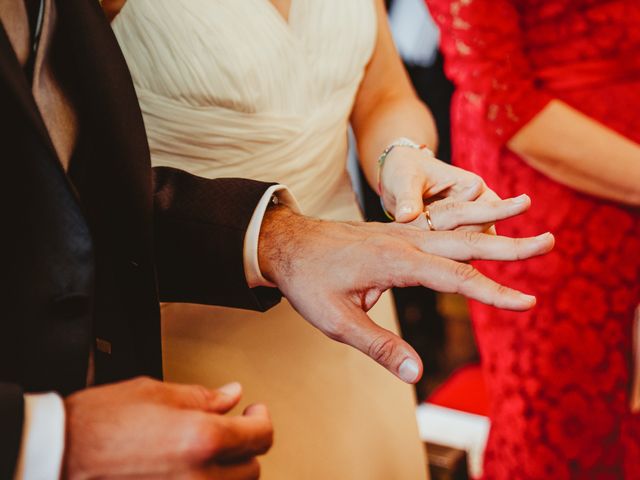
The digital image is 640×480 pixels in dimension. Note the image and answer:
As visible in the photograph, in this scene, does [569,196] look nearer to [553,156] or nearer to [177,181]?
[553,156]

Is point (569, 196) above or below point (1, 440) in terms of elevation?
below

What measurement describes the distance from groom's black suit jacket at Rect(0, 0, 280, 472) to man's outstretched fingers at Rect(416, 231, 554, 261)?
164 millimetres

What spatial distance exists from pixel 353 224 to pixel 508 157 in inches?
17.7

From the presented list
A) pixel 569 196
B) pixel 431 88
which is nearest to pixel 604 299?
pixel 569 196

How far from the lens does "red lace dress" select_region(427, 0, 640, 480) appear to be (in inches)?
33.0

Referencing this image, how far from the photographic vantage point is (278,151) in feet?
2.23

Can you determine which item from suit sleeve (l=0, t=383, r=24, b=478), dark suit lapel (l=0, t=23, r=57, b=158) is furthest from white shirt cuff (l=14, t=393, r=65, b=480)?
dark suit lapel (l=0, t=23, r=57, b=158)

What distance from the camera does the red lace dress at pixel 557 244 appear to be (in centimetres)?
84

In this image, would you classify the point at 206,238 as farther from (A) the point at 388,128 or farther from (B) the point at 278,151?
(A) the point at 388,128

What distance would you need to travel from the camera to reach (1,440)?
1.16 ft

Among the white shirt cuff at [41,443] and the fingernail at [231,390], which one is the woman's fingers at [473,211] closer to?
the fingernail at [231,390]

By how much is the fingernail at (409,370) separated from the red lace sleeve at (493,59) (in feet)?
1.59

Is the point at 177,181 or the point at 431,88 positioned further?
the point at 431,88

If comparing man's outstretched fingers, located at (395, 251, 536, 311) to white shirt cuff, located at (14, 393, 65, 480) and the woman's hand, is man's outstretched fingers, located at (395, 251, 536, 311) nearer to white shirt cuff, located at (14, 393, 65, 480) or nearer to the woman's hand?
the woman's hand
